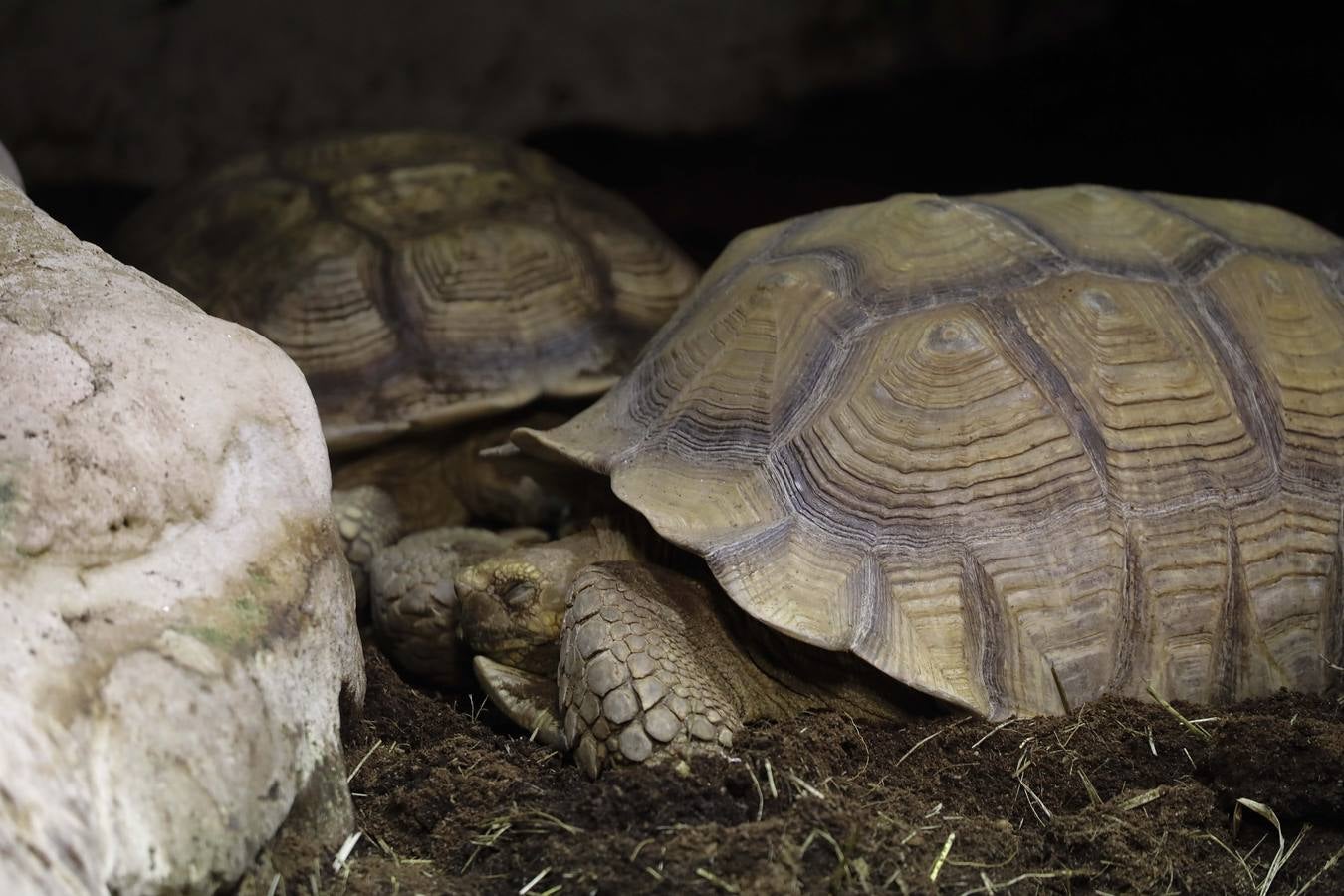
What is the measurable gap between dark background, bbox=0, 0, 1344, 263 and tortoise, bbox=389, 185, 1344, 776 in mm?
2584

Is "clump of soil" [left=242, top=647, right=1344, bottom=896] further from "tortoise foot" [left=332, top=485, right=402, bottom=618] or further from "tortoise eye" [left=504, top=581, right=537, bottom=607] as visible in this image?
"tortoise foot" [left=332, top=485, right=402, bottom=618]

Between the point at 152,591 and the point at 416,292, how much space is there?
2059mm

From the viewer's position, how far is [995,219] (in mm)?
2848

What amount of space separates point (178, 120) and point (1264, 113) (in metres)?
4.41

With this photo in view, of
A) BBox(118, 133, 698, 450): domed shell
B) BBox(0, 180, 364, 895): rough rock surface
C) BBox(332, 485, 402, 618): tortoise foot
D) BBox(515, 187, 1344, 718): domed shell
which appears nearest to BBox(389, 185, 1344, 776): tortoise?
BBox(515, 187, 1344, 718): domed shell

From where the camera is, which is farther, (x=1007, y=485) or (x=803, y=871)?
(x=1007, y=485)

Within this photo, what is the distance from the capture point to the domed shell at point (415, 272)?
366 cm

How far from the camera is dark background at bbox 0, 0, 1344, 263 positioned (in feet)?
16.3

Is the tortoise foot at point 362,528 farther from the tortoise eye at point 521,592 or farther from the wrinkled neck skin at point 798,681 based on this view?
the wrinkled neck skin at point 798,681

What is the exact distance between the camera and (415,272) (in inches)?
149

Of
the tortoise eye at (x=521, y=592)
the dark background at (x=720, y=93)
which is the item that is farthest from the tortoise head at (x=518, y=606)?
the dark background at (x=720, y=93)

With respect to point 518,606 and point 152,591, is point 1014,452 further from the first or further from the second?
point 152,591

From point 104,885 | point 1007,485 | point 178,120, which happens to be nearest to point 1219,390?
point 1007,485

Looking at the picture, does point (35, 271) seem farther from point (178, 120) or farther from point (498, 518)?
point (178, 120)
